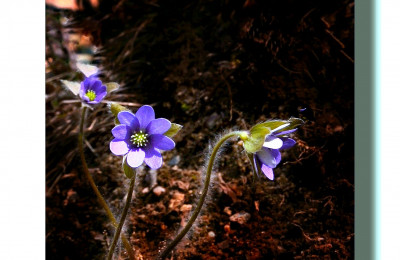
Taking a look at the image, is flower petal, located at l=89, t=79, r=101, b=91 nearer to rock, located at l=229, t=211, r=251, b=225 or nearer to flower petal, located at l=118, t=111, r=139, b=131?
flower petal, located at l=118, t=111, r=139, b=131

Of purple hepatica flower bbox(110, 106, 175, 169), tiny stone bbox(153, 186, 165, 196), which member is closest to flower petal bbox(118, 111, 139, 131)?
purple hepatica flower bbox(110, 106, 175, 169)

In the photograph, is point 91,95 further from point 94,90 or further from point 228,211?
point 228,211

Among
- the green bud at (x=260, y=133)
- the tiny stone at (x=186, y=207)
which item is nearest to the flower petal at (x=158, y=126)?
the green bud at (x=260, y=133)

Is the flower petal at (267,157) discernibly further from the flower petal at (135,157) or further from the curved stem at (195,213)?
the flower petal at (135,157)

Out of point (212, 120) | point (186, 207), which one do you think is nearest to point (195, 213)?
point (186, 207)
